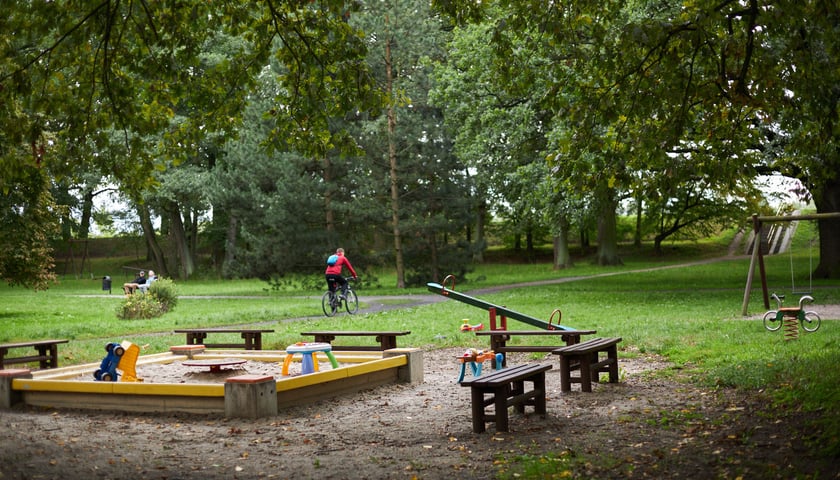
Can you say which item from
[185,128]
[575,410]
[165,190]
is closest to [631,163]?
[575,410]

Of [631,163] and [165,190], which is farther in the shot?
[165,190]

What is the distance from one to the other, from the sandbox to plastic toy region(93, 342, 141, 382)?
1.70 ft

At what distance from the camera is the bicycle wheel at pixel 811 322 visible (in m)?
12.9

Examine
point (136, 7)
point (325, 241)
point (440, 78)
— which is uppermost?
point (440, 78)

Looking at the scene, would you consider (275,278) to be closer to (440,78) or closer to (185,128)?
(440,78)

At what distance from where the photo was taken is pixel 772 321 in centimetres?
1359

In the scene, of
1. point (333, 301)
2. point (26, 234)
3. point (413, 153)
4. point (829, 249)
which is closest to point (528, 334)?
point (333, 301)

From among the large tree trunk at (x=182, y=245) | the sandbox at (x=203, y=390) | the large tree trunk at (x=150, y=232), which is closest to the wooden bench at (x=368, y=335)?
the sandbox at (x=203, y=390)

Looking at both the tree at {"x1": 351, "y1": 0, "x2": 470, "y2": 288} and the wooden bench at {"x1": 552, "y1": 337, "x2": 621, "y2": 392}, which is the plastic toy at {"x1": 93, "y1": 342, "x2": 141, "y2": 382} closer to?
the wooden bench at {"x1": 552, "y1": 337, "x2": 621, "y2": 392}

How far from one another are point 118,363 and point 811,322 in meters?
10.0

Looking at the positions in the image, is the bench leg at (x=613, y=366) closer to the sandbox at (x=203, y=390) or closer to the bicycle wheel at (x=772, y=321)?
the sandbox at (x=203, y=390)

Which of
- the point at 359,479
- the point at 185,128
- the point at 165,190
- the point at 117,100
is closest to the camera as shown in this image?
the point at 359,479

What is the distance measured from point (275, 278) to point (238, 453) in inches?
1021

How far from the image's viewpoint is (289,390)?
8.33m
